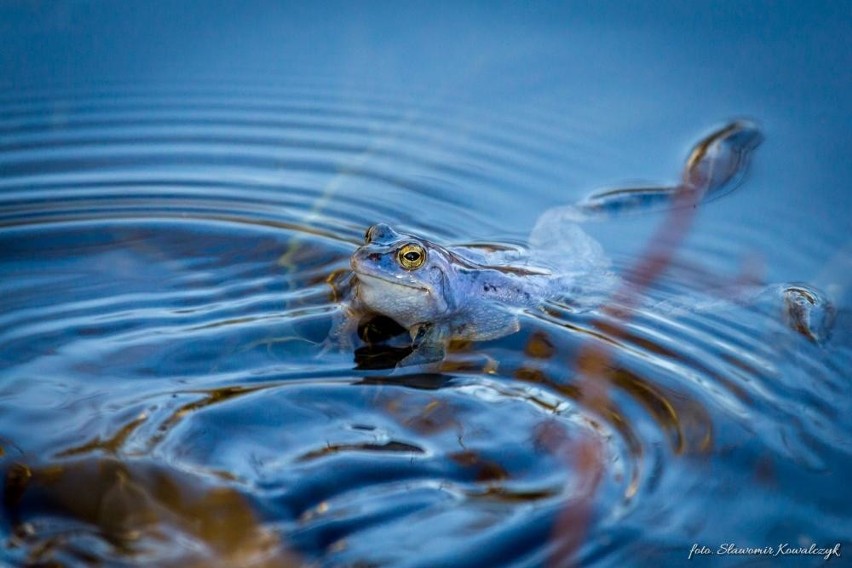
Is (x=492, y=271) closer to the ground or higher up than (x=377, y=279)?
higher up

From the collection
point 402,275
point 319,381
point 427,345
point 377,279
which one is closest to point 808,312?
point 427,345

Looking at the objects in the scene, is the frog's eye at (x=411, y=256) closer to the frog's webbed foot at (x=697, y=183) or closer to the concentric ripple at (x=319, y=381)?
the concentric ripple at (x=319, y=381)

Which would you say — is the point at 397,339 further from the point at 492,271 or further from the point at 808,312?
the point at 808,312

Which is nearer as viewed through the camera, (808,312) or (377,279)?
(377,279)

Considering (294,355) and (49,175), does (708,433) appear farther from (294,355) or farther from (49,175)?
(49,175)

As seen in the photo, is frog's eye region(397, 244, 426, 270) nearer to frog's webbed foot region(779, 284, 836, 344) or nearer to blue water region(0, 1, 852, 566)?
blue water region(0, 1, 852, 566)

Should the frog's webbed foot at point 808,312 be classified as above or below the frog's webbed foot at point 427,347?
above

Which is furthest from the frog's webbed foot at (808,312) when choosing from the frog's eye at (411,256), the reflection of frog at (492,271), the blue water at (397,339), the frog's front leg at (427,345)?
the frog's eye at (411,256)
